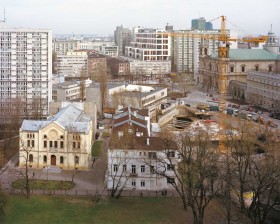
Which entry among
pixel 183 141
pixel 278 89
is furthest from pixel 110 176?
pixel 278 89

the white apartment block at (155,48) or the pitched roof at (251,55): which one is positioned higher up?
the white apartment block at (155,48)

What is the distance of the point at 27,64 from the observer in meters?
52.8

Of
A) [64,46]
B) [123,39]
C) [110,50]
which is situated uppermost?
[123,39]

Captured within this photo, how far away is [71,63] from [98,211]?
251 feet

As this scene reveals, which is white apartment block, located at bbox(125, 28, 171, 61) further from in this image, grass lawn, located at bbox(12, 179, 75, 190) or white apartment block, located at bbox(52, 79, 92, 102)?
grass lawn, located at bbox(12, 179, 75, 190)

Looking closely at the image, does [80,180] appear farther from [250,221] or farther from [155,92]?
[155,92]

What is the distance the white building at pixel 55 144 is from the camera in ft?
111

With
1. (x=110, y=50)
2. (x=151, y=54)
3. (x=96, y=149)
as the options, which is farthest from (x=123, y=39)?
(x=96, y=149)

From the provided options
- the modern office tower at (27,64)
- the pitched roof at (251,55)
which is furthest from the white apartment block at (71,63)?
the modern office tower at (27,64)

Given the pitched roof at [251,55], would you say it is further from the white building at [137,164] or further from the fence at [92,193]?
the fence at [92,193]

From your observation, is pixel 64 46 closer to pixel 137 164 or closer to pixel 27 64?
pixel 27 64

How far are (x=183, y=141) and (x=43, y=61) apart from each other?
99.4 feet

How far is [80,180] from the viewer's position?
102 ft

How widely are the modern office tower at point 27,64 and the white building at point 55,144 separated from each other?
1774 cm
